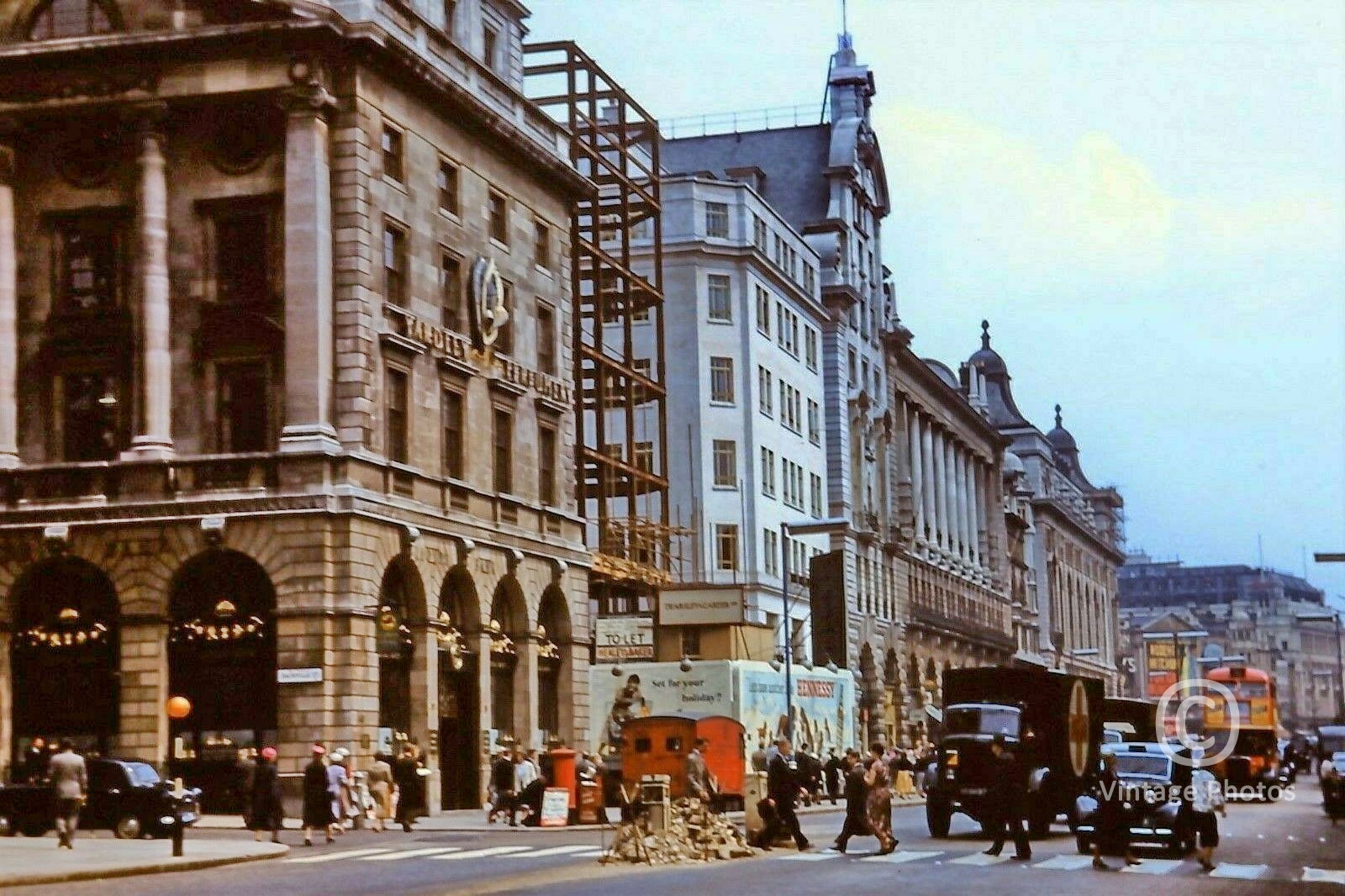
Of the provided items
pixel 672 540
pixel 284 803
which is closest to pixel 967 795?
pixel 284 803

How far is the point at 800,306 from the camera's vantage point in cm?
9975

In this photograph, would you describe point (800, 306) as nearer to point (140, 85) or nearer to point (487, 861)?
point (140, 85)

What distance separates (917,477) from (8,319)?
3111 inches

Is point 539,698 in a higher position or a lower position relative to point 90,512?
lower

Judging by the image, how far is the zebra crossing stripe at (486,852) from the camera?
118 feet

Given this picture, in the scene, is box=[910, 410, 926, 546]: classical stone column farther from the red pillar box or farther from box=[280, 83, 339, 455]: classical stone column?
box=[280, 83, 339, 455]: classical stone column

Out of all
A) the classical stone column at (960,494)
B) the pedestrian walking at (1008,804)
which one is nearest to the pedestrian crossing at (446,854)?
the pedestrian walking at (1008,804)

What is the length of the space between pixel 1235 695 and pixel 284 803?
37784 millimetres

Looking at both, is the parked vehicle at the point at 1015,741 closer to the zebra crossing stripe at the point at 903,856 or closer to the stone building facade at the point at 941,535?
the zebra crossing stripe at the point at 903,856

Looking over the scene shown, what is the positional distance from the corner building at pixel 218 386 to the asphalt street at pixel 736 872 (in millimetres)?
7960

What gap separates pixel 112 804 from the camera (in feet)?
139

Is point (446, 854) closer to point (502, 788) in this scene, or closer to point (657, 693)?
point (502, 788)

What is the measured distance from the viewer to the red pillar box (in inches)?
2008

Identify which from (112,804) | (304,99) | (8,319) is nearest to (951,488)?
(304,99)
